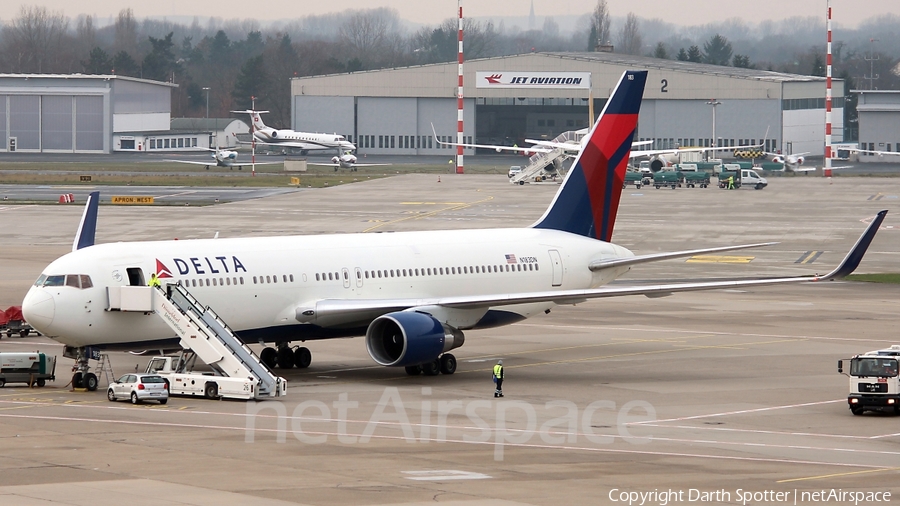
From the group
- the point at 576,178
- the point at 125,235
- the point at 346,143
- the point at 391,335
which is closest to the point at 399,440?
the point at 391,335

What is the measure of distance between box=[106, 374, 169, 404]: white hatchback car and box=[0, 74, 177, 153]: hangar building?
15767cm

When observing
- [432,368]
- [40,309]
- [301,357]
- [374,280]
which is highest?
[374,280]

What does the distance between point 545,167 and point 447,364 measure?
10011cm

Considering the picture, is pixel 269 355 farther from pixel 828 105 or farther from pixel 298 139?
pixel 298 139

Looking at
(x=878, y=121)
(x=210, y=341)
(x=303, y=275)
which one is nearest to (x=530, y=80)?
(x=878, y=121)

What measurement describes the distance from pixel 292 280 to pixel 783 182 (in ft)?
346

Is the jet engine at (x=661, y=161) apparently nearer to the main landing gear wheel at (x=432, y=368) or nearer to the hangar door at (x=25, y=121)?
the hangar door at (x=25, y=121)

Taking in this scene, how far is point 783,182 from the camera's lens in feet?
447

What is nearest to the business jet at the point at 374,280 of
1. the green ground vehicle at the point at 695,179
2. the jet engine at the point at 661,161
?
the green ground vehicle at the point at 695,179

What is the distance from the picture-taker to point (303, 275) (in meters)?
39.0

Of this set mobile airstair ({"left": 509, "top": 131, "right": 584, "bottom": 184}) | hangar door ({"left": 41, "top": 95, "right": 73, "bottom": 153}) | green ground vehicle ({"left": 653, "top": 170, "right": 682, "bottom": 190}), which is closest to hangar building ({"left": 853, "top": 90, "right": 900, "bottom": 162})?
mobile airstair ({"left": 509, "top": 131, "right": 584, "bottom": 184})

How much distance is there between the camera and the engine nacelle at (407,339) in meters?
37.2

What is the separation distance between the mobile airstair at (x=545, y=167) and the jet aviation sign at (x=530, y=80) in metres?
36.7

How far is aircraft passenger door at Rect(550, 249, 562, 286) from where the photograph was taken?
148 ft
